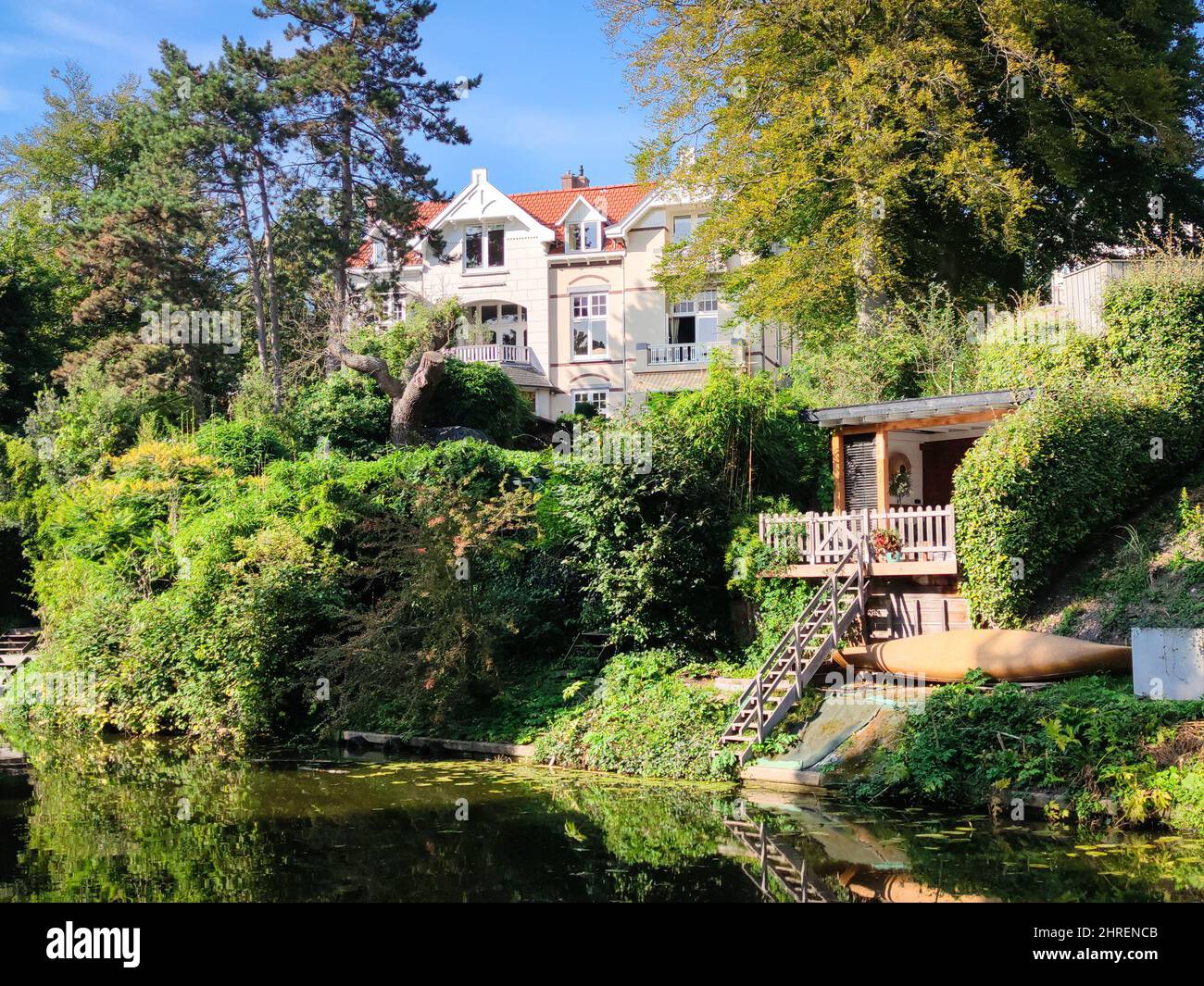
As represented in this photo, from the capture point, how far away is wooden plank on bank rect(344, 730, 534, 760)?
1803 cm

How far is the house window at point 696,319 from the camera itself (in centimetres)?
3897

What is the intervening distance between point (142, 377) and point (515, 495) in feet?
63.2

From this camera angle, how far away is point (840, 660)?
17219mm

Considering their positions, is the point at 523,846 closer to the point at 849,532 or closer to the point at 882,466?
the point at 849,532

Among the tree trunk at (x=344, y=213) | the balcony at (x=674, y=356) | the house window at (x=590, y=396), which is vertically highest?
the tree trunk at (x=344, y=213)

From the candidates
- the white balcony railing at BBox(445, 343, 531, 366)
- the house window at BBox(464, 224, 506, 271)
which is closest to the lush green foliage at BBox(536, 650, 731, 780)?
the white balcony railing at BBox(445, 343, 531, 366)

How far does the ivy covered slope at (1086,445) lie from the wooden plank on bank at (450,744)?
763 cm

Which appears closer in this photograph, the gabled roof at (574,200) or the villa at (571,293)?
A: the villa at (571,293)

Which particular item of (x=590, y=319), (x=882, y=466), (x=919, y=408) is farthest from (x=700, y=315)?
(x=919, y=408)

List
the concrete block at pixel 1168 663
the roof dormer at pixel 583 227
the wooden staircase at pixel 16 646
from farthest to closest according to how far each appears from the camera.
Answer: the roof dormer at pixel 583 227 → the wooden staircase at pixel 16 646 → the concrete block at pixel 1168 663

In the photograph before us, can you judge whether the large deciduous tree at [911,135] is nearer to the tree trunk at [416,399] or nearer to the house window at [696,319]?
the tree trunk at [416,399]

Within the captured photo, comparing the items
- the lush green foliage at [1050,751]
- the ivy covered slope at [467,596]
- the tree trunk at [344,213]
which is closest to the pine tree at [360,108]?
the tree trunk at [344,213]

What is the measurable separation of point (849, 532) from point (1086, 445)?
3965mm
